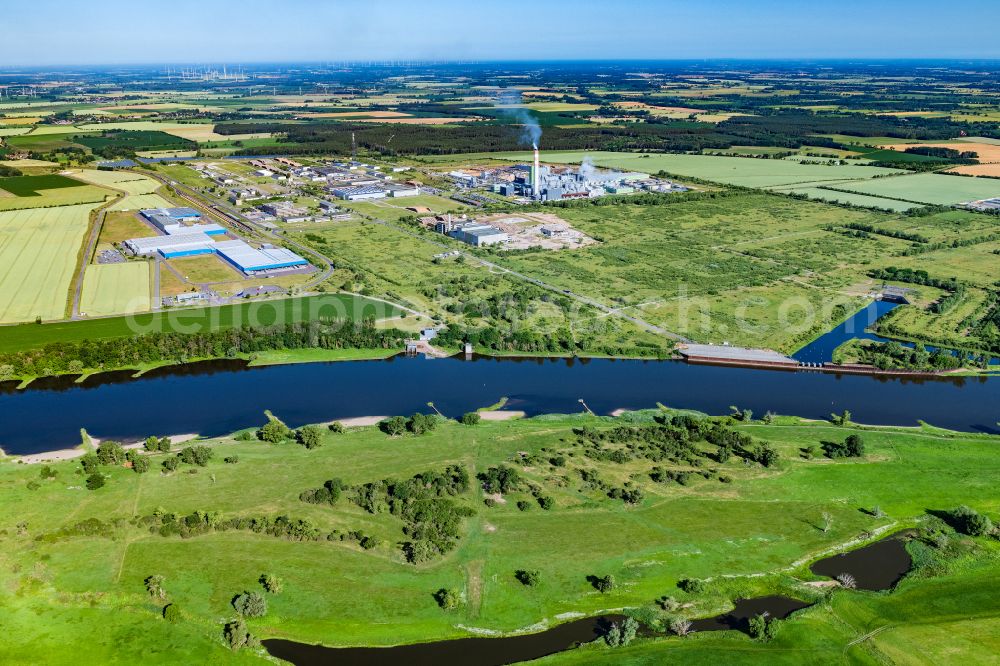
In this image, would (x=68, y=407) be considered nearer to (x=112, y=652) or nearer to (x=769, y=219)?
(x=112, y=652)

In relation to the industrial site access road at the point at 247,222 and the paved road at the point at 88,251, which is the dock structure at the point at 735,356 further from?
the paved road at the point at 88,251

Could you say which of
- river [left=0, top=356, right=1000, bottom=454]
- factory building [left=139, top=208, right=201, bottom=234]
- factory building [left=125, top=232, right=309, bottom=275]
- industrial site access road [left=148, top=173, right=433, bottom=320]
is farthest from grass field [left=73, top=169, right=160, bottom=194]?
river [left=0, top=356, right=1000, bottom=454]

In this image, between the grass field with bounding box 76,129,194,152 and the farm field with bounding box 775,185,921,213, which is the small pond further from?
the grass field with bounding box 76,129,194,152

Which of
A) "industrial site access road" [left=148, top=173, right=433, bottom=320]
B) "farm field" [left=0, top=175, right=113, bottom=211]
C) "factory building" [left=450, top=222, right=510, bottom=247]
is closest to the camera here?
"industrial site access road" [left=148, top=173, right=433, bottom=320]

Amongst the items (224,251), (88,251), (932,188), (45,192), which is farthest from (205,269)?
(932,188)

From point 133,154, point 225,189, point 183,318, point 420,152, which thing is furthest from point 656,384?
point 133,154

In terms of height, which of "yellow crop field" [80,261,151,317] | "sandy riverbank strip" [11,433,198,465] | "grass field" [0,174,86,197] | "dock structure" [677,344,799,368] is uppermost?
"grass field" [0,174,86,197]

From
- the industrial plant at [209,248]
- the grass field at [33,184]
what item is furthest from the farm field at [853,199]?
the grass field at [33,184]

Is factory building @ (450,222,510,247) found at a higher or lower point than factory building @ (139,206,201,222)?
lower
